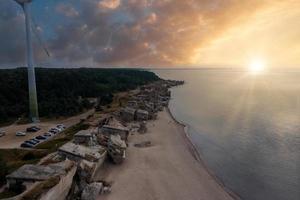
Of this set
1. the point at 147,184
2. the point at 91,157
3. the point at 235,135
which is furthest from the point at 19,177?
the point at 235,135

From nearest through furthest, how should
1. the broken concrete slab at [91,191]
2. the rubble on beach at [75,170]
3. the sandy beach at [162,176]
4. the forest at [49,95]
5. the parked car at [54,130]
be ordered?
1. the rubble on beach at [75,170]
2. the broken concrete slab at [91,191]
3. the sandy beach at [162,176]
4. the parked car at [54,130]
5. the forest at [49,95]

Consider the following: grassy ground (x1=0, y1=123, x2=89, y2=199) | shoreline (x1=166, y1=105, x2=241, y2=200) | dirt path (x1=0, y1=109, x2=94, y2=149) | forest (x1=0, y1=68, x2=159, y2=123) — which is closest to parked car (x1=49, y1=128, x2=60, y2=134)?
dirt path (x1=0, y1=109, x2=94, y2=149)

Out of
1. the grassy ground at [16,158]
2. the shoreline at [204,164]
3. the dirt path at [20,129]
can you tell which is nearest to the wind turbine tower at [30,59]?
the dirt path at [20,129]

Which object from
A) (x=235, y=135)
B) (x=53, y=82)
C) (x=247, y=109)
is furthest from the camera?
(x=53, y=82)

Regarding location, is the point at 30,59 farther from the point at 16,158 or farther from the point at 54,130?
the point at 16,158

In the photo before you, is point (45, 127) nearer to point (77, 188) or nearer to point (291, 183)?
point (77, 188)

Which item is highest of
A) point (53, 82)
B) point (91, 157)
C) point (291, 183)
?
point (53, 82)

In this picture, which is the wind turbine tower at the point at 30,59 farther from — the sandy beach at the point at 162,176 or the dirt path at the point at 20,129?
the sandy beach at the point at 162,176

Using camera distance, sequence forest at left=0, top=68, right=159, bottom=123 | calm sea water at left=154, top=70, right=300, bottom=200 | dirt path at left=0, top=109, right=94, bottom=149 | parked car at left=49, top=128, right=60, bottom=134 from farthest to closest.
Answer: forest at left=0, top=68, right=159, bottom=123 < parked car at left=49, top=128, right=60, bottom=134 < dirt path at left=0, top=109, right=94, bottom=149 < calm sea water at left=154, top=70, right=300, bottom=200

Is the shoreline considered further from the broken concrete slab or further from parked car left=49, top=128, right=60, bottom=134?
parked car left=49, top=128, right=60, bottom=134
